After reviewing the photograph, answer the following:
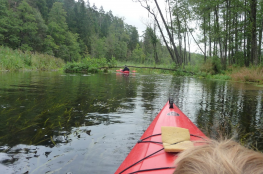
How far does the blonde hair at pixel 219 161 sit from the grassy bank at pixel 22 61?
1734 centimetres

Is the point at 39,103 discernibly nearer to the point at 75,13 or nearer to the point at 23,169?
the point at 23,169

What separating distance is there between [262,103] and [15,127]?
259 inches

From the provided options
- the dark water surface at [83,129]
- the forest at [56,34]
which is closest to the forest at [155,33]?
the forest at [56,34]

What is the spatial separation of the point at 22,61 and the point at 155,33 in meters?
20.4

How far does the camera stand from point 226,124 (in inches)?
148

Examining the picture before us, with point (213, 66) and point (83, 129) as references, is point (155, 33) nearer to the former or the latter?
point (213, 66)

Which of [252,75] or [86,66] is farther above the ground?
[86,66]

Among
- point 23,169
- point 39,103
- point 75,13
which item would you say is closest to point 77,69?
point 39,103

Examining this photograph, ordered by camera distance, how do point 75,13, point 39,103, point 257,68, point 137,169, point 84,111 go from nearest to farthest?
point 137,169 < point 84,111 < point 39,103 < point 257,68 < point 75,13

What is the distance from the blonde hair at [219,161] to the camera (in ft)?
2.26

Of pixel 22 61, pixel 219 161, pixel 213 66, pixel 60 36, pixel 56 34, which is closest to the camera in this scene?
pixel 219 161

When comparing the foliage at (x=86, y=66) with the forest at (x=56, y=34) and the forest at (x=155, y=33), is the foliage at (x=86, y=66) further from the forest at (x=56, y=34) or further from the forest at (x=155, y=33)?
the forest at (x=56, y=34)

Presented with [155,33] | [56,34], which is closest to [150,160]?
[155,33]

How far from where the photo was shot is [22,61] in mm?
17250
